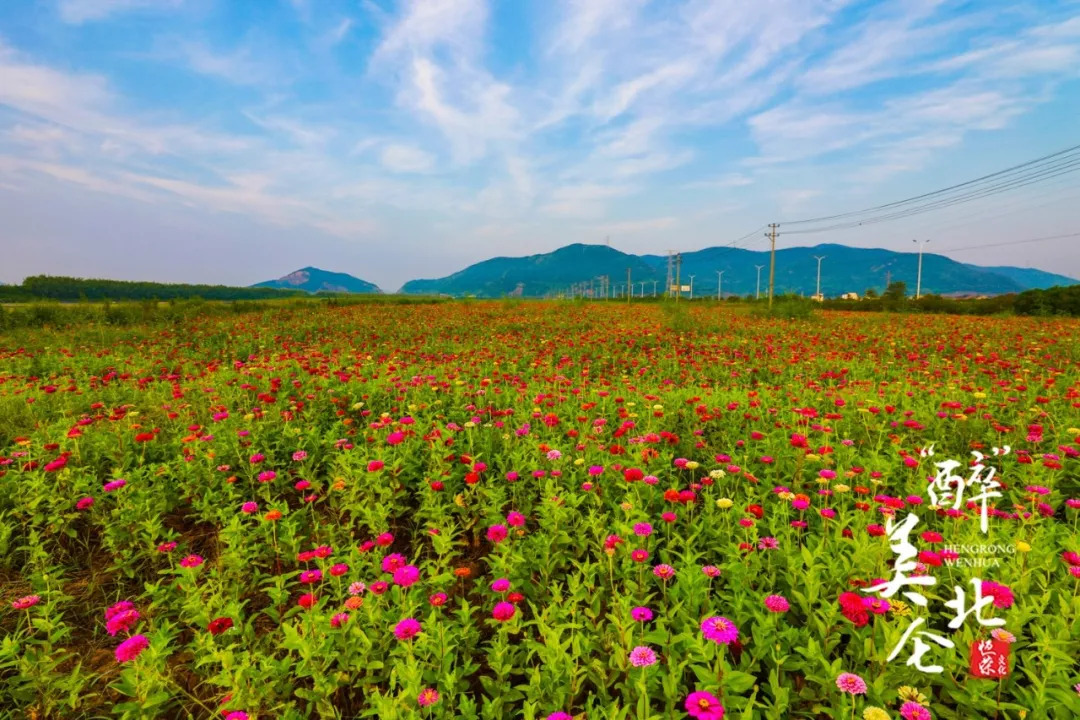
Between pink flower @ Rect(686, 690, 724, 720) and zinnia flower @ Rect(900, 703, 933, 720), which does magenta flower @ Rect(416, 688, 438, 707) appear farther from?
zinnia flower @ Rect(900, 703, 933, 720)

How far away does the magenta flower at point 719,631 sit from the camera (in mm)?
1622

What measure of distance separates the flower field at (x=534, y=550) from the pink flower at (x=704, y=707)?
1 cm

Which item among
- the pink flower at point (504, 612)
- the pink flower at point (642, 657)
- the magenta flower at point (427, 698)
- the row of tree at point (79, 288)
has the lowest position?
the magenta flower at point (427, 698)

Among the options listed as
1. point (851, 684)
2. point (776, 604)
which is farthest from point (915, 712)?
point (776, 604)

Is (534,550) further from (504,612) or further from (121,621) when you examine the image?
(121,621)

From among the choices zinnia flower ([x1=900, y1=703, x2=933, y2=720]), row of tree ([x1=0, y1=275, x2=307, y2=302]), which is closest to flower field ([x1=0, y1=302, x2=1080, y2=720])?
zinnia flower ([x1=900, y1=703, x2=933, y2=720])

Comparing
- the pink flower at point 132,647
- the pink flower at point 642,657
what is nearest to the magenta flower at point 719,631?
the pink flower at point 642,657

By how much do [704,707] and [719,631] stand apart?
0.36 metres

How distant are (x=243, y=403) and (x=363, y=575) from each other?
3.59 meters

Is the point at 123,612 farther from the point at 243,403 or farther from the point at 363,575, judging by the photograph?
the point at 243,403

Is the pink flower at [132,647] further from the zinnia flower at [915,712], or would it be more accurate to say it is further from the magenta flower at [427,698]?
the zinnia flower at [915,712]

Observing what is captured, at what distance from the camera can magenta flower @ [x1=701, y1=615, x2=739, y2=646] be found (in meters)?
1.62

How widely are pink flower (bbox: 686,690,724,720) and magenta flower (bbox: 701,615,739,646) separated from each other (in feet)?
0.89

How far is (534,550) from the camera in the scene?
2625 millimetres
